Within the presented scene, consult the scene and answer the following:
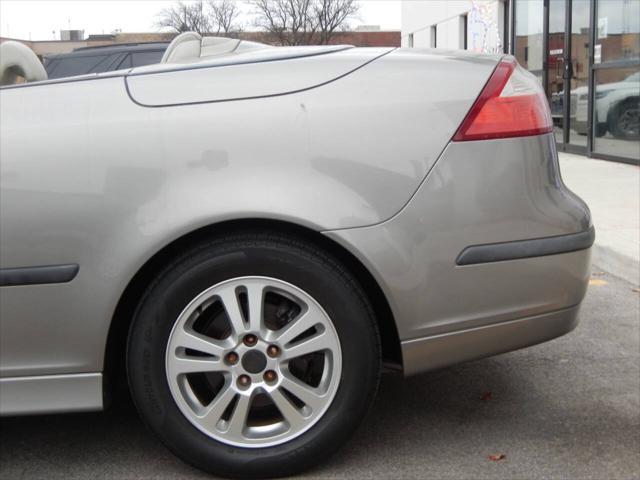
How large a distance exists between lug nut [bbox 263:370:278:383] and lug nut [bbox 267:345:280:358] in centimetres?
6

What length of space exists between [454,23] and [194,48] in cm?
2216

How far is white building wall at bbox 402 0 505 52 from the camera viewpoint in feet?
55.0

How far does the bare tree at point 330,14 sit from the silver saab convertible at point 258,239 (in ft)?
155

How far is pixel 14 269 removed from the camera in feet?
8.65

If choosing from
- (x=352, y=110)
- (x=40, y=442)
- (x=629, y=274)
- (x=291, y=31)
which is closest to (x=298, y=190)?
(x=352, y=110)

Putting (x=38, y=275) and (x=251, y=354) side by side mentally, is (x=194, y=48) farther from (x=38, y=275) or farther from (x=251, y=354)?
(x=251, y=354)

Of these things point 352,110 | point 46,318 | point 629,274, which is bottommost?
point 629,274

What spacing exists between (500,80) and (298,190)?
30.2 inches

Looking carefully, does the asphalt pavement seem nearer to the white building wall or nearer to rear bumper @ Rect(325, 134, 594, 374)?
rear bumper @ Rect(325, 134, 594, 374)

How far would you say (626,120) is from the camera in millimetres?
11695

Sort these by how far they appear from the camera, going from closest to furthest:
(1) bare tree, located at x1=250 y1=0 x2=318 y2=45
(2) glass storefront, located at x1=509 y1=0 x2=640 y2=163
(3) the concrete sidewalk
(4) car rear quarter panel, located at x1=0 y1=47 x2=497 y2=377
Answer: (4) car rear quarter panel, located at x1=0 y1=47 x2=497 y2=377 → (3) the concrete sidewalk → (2) glass storefront, located at x1=509 y1=0 x2=640 y2=163 → (1) bare tree, located at x1=250 y1=0 x2=318 y2=45

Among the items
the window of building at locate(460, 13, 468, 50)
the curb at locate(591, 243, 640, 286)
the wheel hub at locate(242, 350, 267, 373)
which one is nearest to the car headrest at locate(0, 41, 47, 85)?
the wheel hub at locate(242, 350, 267, 373)

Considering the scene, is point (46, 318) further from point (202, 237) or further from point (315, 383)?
point (315, 383)

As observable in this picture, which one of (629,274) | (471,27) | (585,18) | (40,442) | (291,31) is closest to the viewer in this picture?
(40,442)
